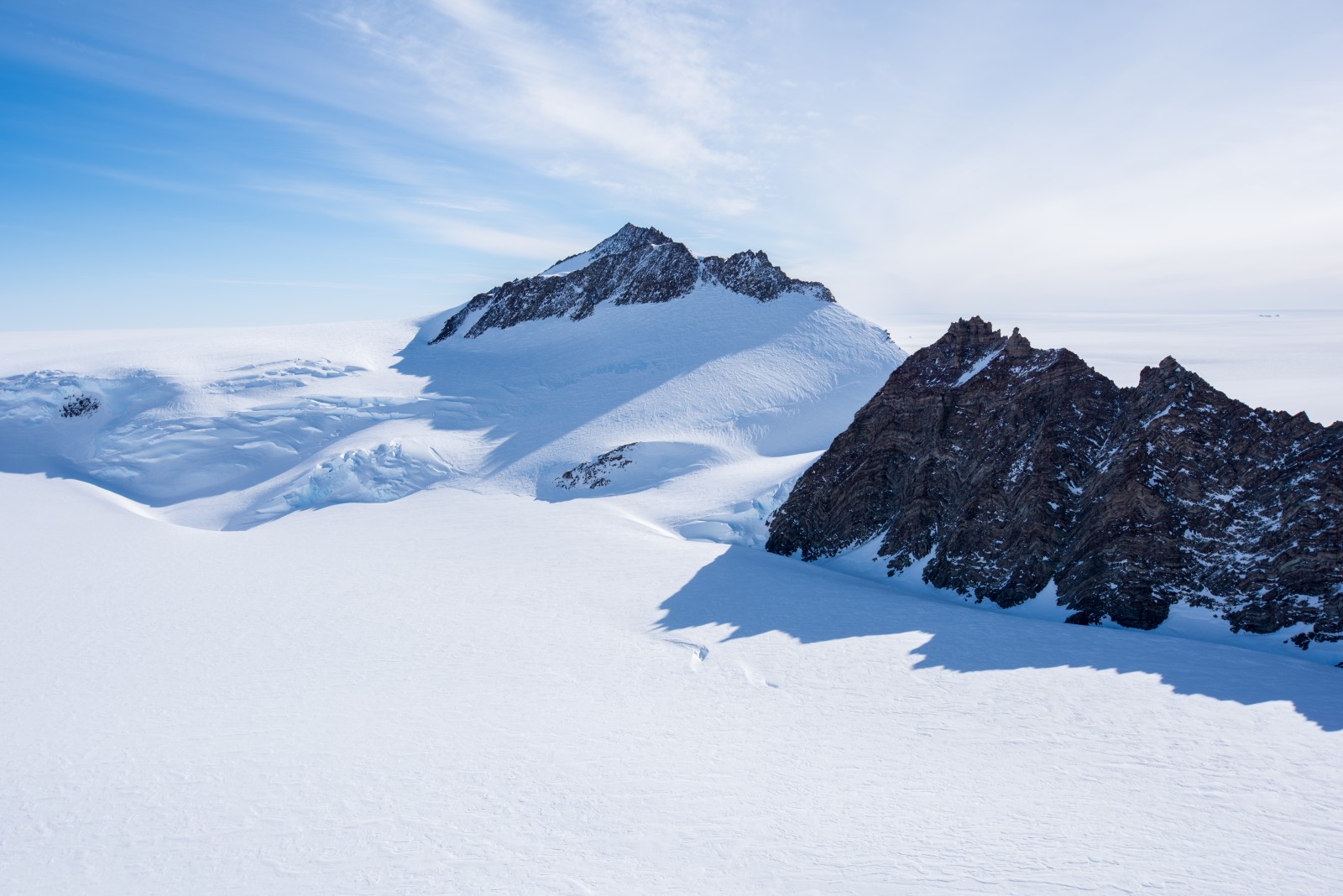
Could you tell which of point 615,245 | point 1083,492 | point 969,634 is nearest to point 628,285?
point 615,245

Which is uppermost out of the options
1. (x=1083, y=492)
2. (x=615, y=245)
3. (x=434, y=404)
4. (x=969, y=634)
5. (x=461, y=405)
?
(x=615, y=245)

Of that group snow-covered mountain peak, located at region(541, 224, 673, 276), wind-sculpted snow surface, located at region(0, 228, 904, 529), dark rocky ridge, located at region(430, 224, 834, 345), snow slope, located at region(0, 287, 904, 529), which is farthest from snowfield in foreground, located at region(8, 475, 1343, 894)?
snow-covered mountain peak, located at region(541, 224, 673, 276)

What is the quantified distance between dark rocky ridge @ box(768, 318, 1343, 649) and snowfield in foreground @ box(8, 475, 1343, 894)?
2.66m

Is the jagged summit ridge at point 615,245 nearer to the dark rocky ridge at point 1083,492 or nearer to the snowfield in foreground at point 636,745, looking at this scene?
the dark rocky ridge at point 1083,492

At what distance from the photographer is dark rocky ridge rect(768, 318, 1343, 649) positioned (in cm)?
2188

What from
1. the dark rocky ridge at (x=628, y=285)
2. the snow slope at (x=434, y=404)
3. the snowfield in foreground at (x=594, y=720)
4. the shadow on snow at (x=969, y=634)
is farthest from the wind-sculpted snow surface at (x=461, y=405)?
the shadow on snow at (x=969, y=634)

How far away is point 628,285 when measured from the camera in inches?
3307

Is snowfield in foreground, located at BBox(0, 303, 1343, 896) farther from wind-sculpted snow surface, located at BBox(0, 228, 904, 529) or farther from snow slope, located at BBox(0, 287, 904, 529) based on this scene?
wind-sculpted snow surface, located at BBox(0, 228, 904, 529)

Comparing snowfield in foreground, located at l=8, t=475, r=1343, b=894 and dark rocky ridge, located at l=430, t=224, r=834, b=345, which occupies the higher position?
dark rocky ridge, located at l=430, t=224, r=834, b=345

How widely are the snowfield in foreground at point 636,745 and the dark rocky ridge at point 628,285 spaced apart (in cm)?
5849

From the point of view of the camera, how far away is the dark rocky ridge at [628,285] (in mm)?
80938

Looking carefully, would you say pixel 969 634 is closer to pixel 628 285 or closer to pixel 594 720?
pixel 594 720

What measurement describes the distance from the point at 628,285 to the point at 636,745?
74.1 metres

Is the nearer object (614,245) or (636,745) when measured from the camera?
(636,745)
